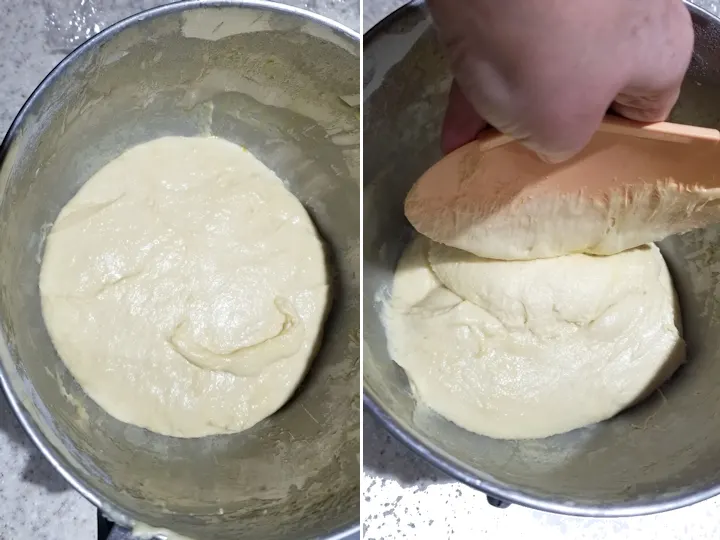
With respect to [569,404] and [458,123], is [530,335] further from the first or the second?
[458,123]

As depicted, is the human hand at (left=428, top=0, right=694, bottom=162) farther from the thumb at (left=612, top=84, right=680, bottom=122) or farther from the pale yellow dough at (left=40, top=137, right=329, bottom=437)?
the pale yellow dough at (left=40, top=137, right=329, bottom=437)

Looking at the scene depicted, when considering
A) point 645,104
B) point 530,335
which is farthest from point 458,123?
point 530,335

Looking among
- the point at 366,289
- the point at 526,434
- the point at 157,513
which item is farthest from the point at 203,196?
the point at 526,434

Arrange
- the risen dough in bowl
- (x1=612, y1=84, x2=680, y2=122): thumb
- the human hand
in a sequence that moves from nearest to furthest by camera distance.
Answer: the human hand, (x1=612, y1=84, x2=680, y2=122): thumb, the risen dough in bowl

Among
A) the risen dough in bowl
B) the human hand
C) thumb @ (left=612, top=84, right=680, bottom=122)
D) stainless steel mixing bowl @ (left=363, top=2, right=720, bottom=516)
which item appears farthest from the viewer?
the risen dough in bowl

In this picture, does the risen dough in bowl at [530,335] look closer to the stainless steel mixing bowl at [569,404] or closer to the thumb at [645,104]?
the stainless steel mixing bowl at [569,404]

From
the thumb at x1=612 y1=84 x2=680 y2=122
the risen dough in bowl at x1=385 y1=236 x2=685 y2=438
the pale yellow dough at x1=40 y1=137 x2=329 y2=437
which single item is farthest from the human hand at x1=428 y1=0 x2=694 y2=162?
the pale yellow dough at x1=40 y1=137 x2=329 y2=437
